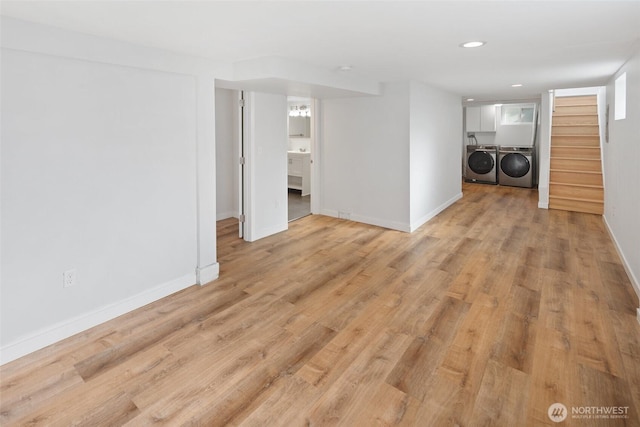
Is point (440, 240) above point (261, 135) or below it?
below

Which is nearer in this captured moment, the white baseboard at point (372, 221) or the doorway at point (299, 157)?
the white baseboard at point (372, 221)

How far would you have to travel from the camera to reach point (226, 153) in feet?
18.9

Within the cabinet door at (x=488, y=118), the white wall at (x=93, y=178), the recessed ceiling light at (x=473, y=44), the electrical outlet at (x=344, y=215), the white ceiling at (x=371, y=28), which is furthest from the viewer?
the cabinet door at (x=488, y=118)

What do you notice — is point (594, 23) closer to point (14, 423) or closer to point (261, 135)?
point (261, 135)

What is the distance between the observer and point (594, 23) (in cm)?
236

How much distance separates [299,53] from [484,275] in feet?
8.45

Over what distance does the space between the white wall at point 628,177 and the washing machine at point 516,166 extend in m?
3.78

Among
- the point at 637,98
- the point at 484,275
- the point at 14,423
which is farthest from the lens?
the point at 484,275

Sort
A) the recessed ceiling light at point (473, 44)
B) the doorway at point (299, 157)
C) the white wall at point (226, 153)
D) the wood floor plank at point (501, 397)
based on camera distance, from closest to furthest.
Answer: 1. the wood floor plank at point (501, 397)
2. the recessed ceiling light at point (473, 44)
3. the white wall at point (226, 153)
4. the doorway at point (299, 157)

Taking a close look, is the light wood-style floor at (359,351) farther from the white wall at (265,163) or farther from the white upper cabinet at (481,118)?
the white upper cabinet at (481,118)

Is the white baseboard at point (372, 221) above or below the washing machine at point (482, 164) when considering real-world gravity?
below

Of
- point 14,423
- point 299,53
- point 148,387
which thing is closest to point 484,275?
point 299,53

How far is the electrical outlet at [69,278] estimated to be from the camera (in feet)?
8.09

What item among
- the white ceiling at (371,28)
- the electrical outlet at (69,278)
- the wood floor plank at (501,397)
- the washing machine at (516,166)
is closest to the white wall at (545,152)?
the washing machine at (516,166)
